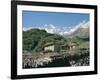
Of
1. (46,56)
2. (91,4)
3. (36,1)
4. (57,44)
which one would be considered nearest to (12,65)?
(46,56)

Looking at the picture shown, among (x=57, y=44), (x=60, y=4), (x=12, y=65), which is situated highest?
(x=60, y=4)

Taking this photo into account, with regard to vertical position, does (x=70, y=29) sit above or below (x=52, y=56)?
above

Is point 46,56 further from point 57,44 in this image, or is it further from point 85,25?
point 85,25

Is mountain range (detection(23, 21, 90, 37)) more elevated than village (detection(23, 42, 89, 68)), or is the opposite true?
mountain range (detection(23, 21, 90, 37))

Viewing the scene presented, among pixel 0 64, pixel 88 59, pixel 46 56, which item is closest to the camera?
pixel 0 64

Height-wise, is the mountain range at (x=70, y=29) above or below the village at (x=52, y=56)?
above

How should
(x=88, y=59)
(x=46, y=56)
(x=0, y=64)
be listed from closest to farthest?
(x=0, y=64) < (x=46, y=56) < (x=88, y=59)

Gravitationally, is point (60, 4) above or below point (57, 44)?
above

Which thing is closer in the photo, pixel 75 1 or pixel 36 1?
pixel 36 1
